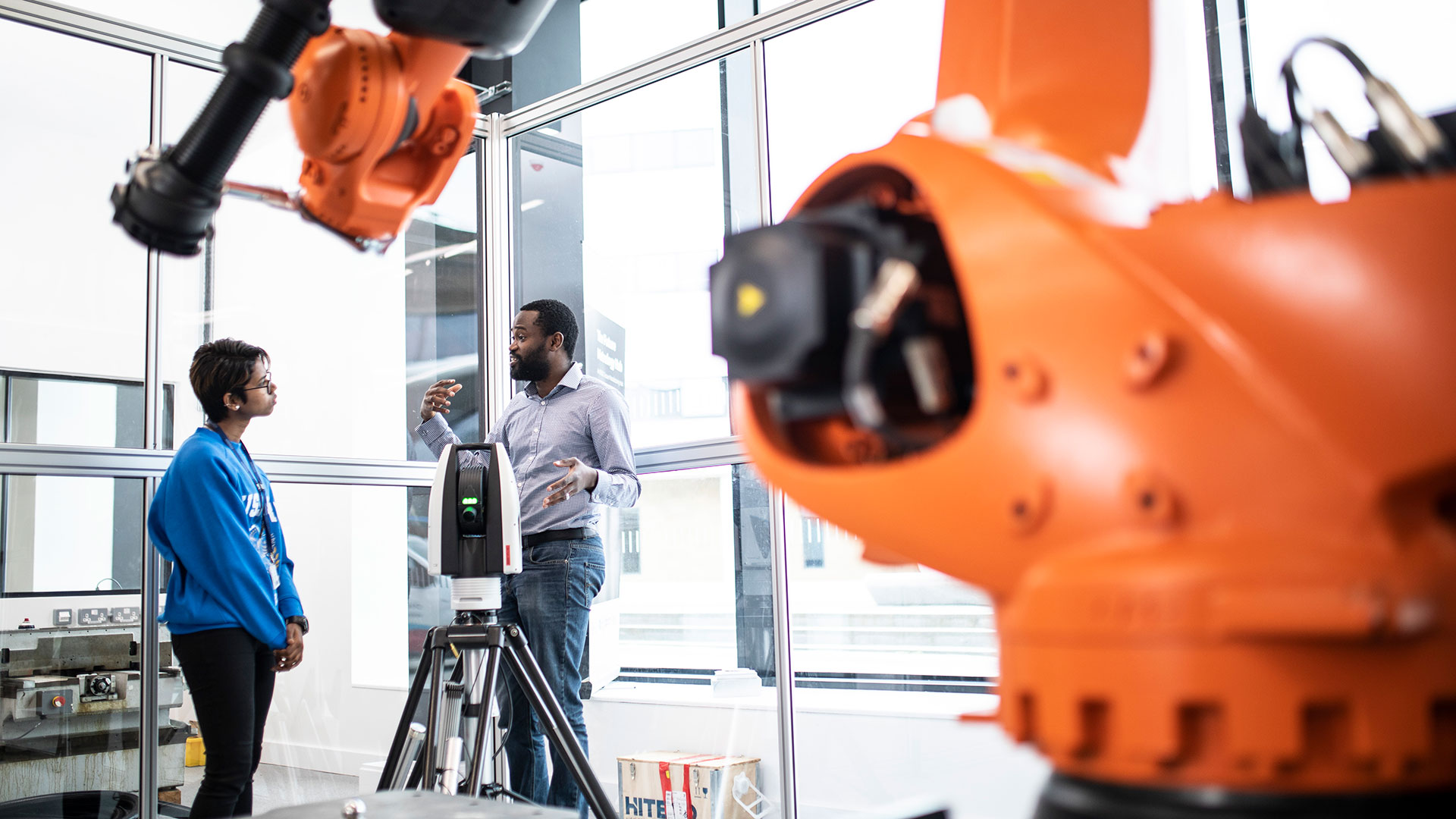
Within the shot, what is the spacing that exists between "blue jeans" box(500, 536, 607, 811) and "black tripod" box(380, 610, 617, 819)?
47 centimetres

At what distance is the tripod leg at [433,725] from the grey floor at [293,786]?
1.18m

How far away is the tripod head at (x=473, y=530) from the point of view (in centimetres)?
283

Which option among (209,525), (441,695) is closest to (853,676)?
(441,695)

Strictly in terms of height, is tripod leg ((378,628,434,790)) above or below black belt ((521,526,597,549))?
below

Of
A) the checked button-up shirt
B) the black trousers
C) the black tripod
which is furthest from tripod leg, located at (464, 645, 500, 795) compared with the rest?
the checked button-up shirt

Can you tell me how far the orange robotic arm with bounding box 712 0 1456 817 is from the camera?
659mm

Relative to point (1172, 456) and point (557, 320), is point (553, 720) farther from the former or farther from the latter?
point (1172, 456)

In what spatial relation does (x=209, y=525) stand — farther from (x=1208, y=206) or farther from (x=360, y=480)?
(x=1208, y=206)

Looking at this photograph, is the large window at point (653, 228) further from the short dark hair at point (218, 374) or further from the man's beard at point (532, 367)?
the short dark hair at point (218, 374)

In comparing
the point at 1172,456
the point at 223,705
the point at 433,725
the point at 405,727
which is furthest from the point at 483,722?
the point at 1172,456

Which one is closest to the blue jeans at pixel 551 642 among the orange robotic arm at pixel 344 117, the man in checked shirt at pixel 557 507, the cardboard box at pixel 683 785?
the man in checked shirt at pixel 557 507

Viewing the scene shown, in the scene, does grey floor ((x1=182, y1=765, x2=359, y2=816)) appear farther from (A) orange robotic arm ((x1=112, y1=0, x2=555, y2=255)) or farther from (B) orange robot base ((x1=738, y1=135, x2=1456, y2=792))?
(B) orange robot base ((x1=738, y1=135, x2=1456, y2=792))

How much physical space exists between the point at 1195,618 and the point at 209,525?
270cm

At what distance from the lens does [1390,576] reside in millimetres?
641
